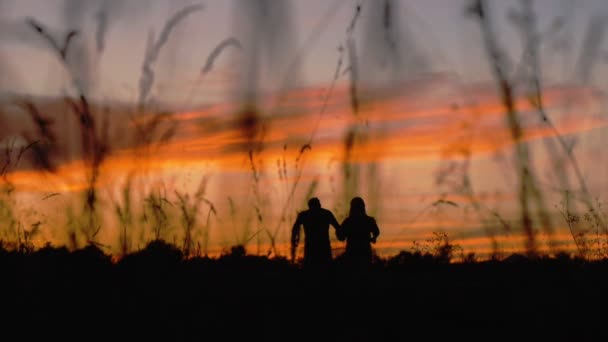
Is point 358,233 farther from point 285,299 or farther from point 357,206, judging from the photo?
point 285,299

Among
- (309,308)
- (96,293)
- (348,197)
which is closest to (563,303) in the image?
(309,308)

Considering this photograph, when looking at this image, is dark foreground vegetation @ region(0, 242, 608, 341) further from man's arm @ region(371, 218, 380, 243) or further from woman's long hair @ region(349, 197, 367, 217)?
woman's long hair @ region(349, 197, 367, 217)

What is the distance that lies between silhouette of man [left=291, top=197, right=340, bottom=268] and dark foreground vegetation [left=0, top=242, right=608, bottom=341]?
39 centimetres

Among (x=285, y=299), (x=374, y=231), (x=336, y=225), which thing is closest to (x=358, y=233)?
(x=374, y=231)

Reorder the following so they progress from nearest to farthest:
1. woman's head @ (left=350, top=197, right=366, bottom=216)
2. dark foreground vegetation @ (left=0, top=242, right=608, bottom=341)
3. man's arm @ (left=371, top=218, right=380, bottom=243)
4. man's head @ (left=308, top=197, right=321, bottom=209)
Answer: dark foreground vegetation @ (left=0, top=242, right=608, bottom=341), woman's head @ (left=350, top=197, right=366, bottom=216), man's arm @ (left=371, top=218, right=380, bottom=243), man's head @ (left=308, top=197, right=321, bottom=209)

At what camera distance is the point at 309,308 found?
1184 centimetres

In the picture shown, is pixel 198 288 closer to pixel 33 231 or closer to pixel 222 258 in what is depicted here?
pixel 222 258

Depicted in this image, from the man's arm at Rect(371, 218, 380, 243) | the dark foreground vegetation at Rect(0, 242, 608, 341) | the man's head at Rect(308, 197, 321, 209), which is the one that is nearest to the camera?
the dark foreground vegetation at Rect(0, 242, 608, 341)

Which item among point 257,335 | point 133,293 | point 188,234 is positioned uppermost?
point 188,234

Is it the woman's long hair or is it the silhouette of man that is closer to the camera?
the woman's long hair

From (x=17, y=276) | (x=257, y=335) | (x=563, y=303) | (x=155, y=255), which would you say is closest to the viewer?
(x=257, y=335)

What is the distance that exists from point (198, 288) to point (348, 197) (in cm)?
358

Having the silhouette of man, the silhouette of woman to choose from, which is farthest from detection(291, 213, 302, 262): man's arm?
the silhouette of woman

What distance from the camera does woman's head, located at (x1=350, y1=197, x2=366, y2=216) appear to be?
15.8 meters
